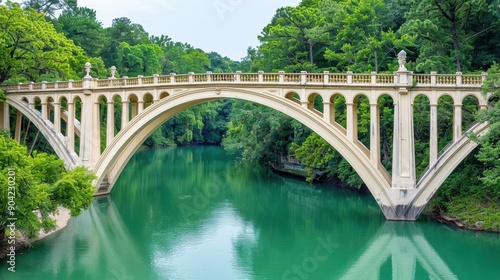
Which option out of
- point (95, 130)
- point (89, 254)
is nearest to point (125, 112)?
point (95, 130)

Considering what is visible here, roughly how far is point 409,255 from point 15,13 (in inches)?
870

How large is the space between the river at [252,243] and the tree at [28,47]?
803 cm

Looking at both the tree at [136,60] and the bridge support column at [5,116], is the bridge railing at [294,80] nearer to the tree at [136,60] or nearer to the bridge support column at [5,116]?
the bridge support column at [5,116]

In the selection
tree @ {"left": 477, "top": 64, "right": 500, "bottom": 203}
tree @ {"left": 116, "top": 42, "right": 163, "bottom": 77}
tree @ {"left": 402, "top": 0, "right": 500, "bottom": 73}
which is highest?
tree @ {"left": 116, "top": 42, "right": 163, "bottom": 77}

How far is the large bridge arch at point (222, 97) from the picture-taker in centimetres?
2245

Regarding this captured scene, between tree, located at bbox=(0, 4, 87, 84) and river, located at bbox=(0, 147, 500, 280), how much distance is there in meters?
8.03

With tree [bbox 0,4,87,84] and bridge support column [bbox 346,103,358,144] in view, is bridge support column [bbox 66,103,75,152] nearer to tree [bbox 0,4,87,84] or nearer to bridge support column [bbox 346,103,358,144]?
tree [bbox 0,4,87,84]

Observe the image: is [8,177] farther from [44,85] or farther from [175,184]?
[175,184]

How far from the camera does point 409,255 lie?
1975cm

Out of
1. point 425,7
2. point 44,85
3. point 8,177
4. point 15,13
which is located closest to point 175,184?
point 44,85

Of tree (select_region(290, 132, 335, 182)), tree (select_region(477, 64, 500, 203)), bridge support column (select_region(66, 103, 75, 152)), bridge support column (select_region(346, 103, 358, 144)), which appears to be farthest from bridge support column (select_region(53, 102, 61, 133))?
tree (select_region(477, 64, 500, 203))

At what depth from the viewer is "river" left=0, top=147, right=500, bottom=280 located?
59.2ft

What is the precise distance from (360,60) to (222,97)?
27.1 feet

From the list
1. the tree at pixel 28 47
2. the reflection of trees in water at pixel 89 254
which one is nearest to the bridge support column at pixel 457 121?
the reflection of trees in water at pixel 89 254
